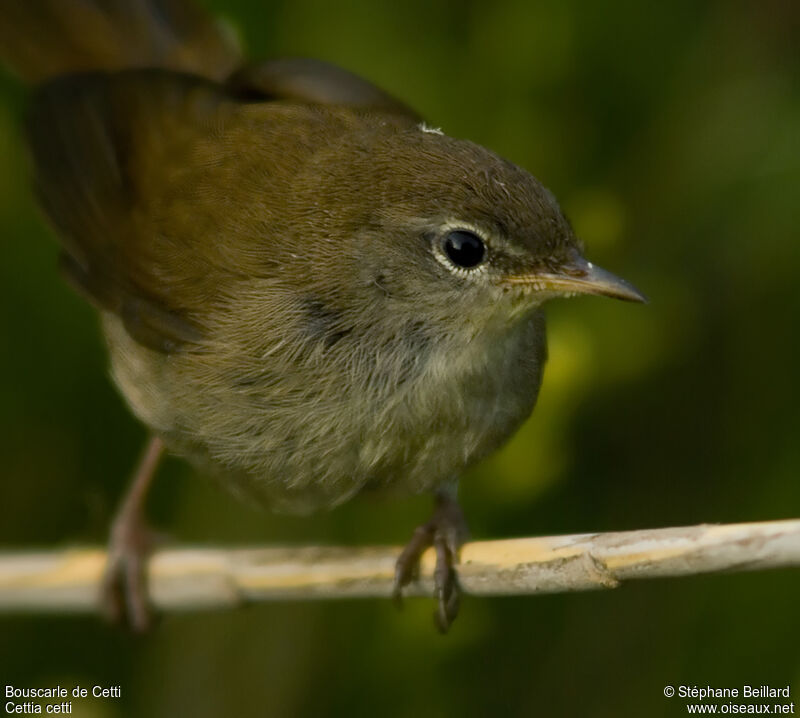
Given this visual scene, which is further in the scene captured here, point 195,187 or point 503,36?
point 503,36

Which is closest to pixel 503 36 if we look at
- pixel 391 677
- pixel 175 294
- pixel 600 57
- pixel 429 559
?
pixel 600 57

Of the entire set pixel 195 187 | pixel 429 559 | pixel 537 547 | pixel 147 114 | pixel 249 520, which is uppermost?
pixel 147 114

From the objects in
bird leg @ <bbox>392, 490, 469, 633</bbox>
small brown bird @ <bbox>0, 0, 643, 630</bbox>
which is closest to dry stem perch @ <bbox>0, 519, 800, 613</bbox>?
bird leg @ <bbox>392, 490, 469, 633</bbox>

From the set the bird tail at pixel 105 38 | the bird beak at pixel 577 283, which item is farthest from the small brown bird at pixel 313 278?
the bird tail at pixel 105 38

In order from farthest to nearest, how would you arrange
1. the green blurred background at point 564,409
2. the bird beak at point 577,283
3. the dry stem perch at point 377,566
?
the green blurred background at point 564,409, the bird beak at point 577,283, the dry stem perch at point 377,566

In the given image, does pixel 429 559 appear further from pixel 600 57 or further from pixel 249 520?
pixel 600 57

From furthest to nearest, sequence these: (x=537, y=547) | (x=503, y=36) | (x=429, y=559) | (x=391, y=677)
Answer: (x=503, y=36) → (x=391, y=677) → (x=429, y=559) → (x=537, y=547)

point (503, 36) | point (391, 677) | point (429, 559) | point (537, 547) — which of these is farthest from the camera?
point (503, 36)

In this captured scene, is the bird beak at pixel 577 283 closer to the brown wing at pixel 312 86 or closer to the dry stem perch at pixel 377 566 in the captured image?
the dry stem perch at pixel 377 566
